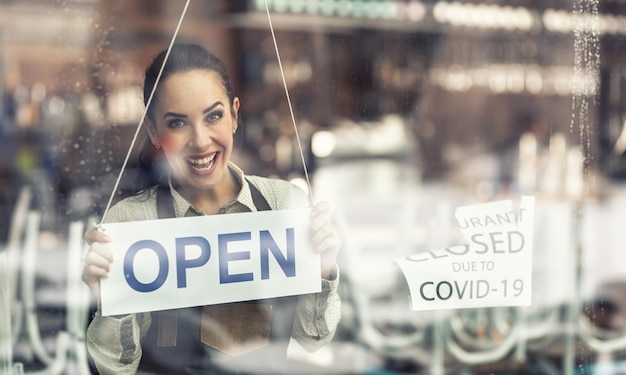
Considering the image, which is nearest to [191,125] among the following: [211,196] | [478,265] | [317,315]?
[211,196]

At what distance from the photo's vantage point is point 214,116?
155 centimetres

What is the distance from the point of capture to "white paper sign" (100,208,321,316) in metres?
1.49

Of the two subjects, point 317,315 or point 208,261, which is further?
point 317,315

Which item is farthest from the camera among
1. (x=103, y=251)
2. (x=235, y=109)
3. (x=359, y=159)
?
(x=359, y=159)

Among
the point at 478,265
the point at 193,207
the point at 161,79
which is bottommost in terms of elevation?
the point at 478,265

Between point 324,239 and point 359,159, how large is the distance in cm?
417

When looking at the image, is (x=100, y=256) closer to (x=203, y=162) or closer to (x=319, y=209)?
(x=203, y=162)

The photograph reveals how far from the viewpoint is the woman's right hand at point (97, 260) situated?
58.4 inches

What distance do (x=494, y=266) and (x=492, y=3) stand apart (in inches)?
143

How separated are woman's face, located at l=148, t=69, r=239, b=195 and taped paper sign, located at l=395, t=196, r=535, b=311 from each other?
0.58m

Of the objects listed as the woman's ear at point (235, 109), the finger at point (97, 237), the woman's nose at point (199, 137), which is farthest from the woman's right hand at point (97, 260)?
the woman's ear at point (235, 109)

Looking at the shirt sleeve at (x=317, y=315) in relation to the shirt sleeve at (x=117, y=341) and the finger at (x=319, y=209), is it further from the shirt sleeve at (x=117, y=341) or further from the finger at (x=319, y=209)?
the shirt sleeve at (x=117, y=341)

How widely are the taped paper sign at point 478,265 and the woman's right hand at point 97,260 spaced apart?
73 centimetres

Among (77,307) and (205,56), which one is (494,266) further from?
(77,307)
